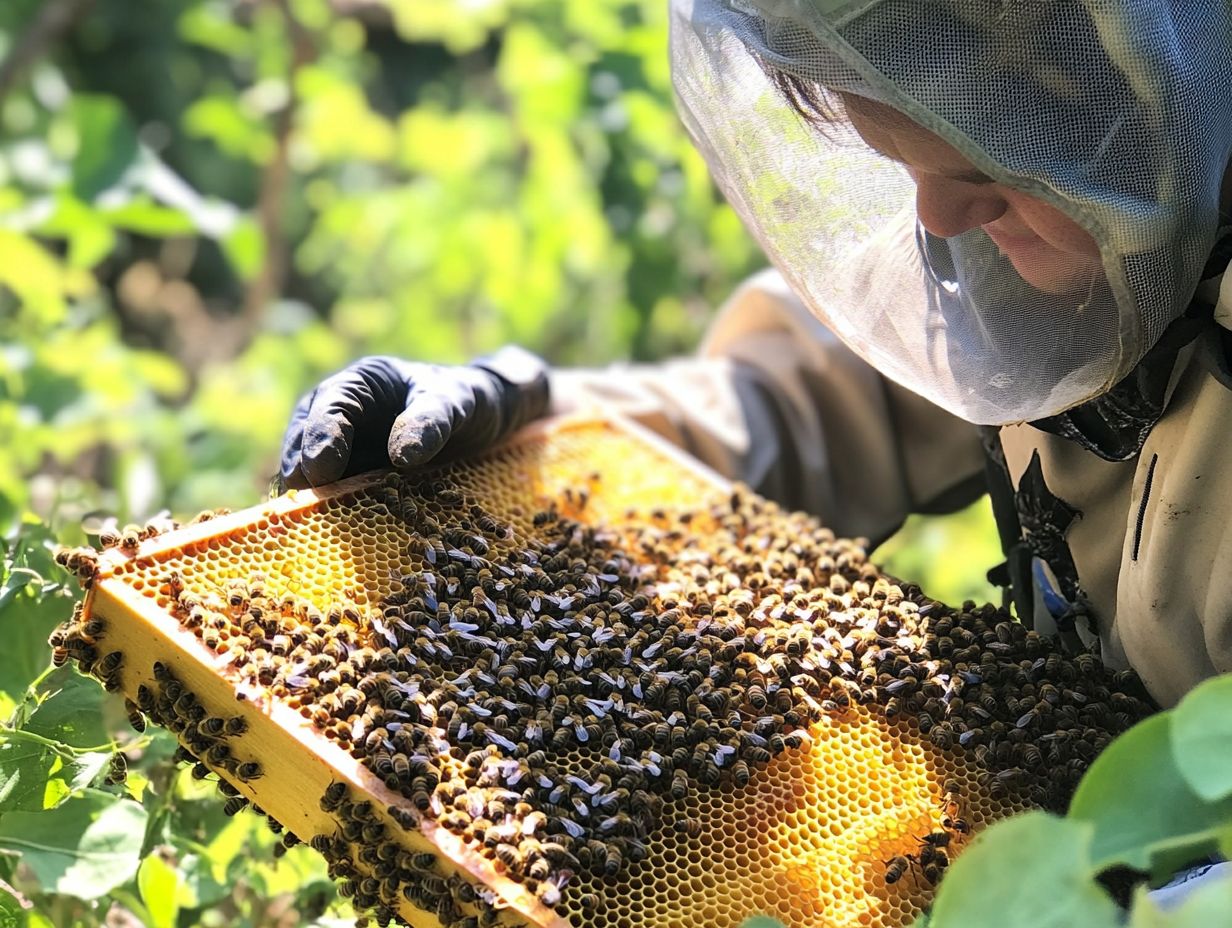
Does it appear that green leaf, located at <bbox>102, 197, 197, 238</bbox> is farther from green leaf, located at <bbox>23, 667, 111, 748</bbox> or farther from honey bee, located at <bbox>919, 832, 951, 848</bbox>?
honey bee, located at <bbox>919, 832, 951, 848</bbox>

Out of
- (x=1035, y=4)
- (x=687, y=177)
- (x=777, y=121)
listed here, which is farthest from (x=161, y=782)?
(x=687, y=177)

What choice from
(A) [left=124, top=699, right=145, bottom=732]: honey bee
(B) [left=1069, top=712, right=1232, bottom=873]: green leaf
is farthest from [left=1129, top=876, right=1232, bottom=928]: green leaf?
(A) [left=124, top=699, right=145, bottom=732]: honey bee

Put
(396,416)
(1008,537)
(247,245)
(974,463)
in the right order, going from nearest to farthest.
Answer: (396,416) → (1008,537) → (974,463) → (247,245)

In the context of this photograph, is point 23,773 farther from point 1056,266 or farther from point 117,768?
point 1056,266

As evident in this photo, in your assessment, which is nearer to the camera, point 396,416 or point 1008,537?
point 396,416

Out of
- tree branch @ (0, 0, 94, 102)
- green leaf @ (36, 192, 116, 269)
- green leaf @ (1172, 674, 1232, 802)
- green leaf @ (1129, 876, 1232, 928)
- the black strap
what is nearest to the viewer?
green leaf @ (1129, 876, 1232, 928)

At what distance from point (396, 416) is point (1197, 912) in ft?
5.49

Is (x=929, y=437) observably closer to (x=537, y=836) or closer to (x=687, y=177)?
(x=537, y=836)

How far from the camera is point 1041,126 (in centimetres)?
162

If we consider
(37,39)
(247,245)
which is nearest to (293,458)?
(247,245)

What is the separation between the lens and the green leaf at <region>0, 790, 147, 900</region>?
1.85m

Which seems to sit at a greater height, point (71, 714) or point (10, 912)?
point (71, 714)

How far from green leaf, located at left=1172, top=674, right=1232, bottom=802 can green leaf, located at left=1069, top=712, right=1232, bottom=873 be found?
0.14 ft

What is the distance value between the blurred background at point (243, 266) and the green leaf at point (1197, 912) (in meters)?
1.51
